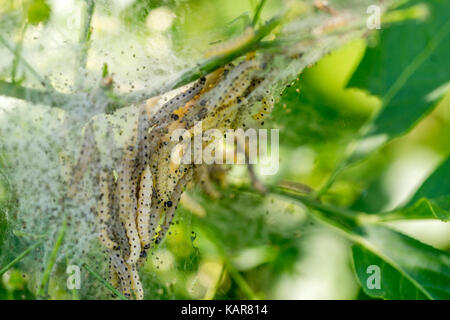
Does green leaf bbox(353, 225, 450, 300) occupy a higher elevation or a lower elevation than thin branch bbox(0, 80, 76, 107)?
lower

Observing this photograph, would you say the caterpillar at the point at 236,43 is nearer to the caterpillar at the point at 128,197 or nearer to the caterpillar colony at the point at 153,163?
the caterpillar colony at the point at 153,163

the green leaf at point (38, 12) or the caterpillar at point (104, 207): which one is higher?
the green leaf at point (38, 12)

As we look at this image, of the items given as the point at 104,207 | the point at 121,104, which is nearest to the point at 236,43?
the point at 121,104

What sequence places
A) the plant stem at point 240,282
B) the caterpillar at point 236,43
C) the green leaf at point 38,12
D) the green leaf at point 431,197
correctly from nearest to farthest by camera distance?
the caterpillar at point 236,43
the green leaf at point 431,197
the green leaf at point 38,12
the plant stem at point 240,282

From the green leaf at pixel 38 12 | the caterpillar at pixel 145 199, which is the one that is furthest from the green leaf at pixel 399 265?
the green leaf at pixel 38 12

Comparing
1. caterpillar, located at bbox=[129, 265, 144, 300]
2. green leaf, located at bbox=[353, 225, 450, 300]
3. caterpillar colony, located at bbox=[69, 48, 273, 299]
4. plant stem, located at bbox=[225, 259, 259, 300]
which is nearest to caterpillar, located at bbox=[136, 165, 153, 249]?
caterpillar colony, located at bbox=[69, 48, 273, 299]

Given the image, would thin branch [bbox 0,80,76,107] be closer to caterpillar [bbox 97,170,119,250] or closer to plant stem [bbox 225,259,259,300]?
caterpillar [bbox 97,170,119,250]
